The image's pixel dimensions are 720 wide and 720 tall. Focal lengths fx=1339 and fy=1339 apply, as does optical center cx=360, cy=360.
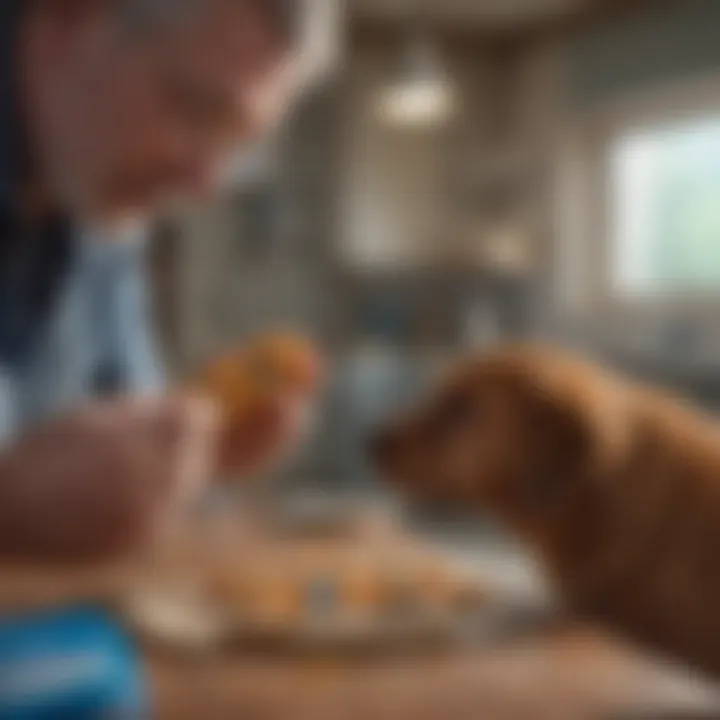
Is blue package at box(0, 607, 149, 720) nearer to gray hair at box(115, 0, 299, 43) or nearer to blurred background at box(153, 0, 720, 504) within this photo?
gray hair at box(115, 0, 299, 43)

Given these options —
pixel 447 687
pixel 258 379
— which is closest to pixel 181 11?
pixel 258 379

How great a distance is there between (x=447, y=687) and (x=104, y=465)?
0.24m

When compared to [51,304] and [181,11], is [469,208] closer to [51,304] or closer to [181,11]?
[51,304]

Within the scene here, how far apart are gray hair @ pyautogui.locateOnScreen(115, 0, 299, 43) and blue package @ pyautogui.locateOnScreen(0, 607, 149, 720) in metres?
0.37

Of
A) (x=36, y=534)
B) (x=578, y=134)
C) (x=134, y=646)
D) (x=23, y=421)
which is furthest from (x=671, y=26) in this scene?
(x=134, y=646)

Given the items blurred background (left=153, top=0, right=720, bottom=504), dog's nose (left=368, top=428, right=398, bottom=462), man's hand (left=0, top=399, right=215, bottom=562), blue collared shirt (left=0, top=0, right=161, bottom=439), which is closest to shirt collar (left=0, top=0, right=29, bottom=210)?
blue collared shirt (left=0, top=0, right=161, bottom=439)

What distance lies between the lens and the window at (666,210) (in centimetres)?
163

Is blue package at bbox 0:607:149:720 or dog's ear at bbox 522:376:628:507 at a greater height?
dog's ear at bbox 522:376:628:507

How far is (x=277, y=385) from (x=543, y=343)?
38.1 inches

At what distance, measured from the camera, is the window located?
1633 mm

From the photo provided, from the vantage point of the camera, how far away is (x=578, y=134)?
5.80ft

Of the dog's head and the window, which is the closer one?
the dog's head

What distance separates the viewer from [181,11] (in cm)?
69

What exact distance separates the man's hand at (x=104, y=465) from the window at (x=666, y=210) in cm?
107
